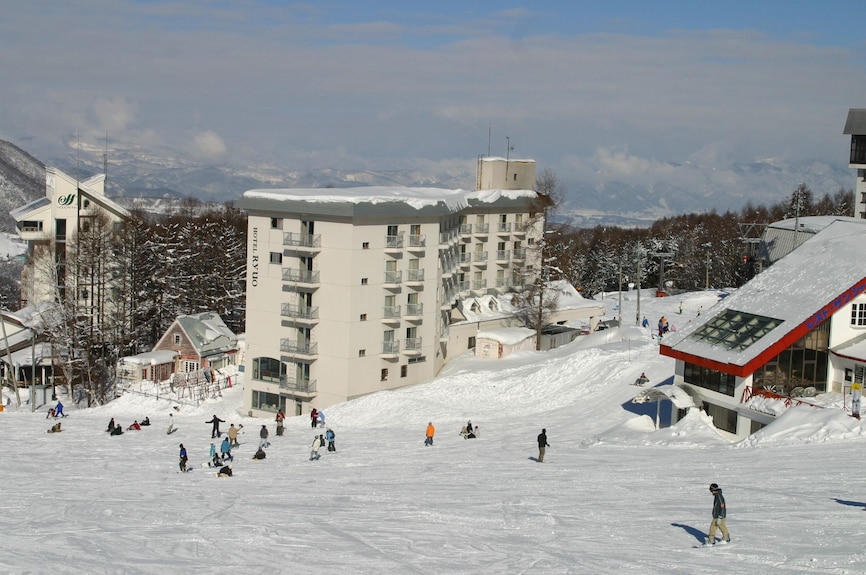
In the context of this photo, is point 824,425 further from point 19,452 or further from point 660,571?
point 19,452

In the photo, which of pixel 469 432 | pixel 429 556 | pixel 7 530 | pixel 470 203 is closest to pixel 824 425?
pixel 469 432

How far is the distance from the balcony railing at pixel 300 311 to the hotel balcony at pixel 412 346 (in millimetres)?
5940

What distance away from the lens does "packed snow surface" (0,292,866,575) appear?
22.5 meters

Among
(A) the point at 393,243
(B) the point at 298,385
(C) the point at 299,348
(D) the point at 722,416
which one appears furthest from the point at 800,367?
(B) the point at 298,385

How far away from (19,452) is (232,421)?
1396 centimetres

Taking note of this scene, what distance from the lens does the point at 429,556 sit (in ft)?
75.1

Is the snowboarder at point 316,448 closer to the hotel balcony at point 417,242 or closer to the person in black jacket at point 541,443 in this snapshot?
the person in black jacket at point 541,443

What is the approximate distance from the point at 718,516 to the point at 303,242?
36.2m

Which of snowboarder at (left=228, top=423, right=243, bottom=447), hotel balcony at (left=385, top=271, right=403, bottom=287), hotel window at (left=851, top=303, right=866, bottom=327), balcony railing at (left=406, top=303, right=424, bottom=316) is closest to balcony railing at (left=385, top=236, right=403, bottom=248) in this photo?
hotel balcony at (left=385, top=271, right=403, bottom=287)

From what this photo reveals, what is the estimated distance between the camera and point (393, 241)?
55156 millimetres

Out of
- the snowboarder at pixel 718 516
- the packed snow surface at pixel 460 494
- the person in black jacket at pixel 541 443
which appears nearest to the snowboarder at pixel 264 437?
the packed snow surface at pixel 460 494

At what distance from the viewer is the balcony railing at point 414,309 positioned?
56625 mm

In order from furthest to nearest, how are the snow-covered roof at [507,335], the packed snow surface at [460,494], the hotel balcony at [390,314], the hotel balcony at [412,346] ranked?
the snow-covered roof at [507,335] → the hotel balcony at [412,346] → the hotel balcony at [390,314] → the packed snow surface at [460,494]

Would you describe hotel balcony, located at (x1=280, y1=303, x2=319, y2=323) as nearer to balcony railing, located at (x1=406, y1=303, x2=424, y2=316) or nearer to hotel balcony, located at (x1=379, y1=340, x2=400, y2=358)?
hotel balcony, located at (x1=379, y1=340, x2=400, y2=358)
